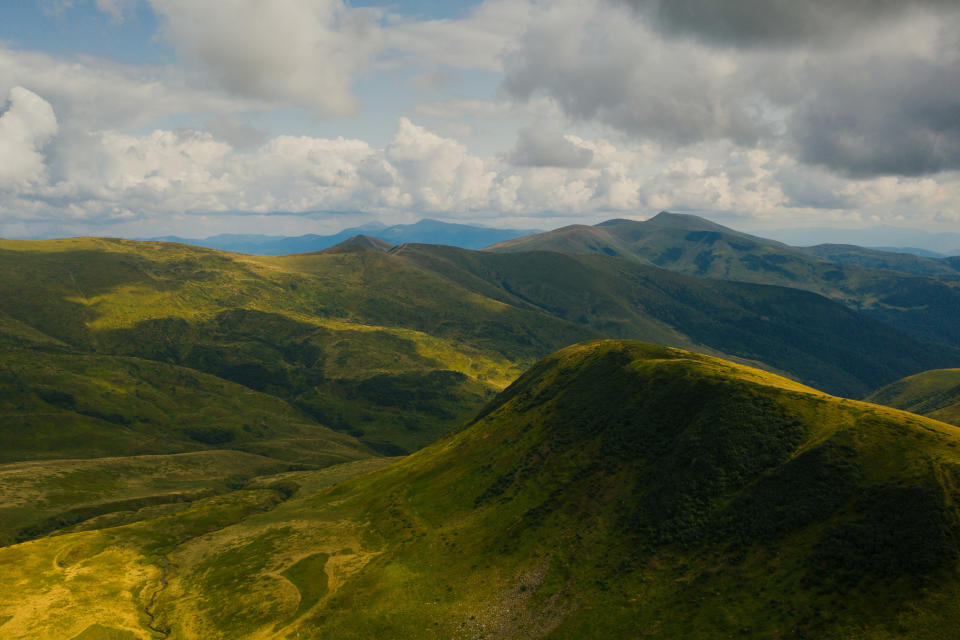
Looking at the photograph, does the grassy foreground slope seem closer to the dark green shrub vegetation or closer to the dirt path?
the dark green shrub vegetation

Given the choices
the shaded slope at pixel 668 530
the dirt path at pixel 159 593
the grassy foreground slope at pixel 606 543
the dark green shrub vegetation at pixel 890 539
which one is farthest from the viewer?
the dirt path at pixel 159 593

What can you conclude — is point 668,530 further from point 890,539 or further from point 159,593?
point 159,593

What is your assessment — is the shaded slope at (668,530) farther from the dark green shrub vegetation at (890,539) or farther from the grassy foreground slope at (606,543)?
the grassy foreground slope at (606,543)

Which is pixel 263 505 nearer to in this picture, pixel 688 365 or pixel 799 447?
pixel 688 365

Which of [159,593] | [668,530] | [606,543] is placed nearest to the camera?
[668,530]

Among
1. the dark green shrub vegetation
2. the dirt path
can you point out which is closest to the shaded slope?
the dark green shrub vegetation

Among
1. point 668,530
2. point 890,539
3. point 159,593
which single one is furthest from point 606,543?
point 159,593

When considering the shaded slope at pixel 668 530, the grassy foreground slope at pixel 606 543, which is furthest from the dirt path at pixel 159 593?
the shaded slope at pixel 668 530

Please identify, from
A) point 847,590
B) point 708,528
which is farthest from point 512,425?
point 847,590
